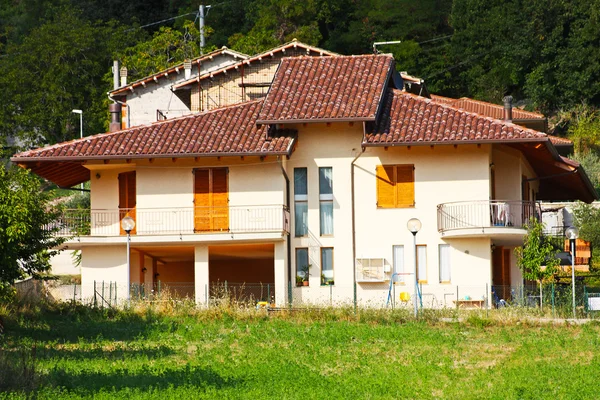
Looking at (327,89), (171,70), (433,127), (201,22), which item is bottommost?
(433,127)

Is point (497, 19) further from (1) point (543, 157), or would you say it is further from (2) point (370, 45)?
(1) point (543, 157)

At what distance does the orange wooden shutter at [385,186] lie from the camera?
1783 inches

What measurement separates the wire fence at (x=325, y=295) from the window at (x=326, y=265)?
0.93 ft

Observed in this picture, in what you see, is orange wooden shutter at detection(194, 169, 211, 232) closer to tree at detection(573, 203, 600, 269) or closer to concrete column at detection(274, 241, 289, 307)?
concrete column at detection(274, 241, 289, 307)

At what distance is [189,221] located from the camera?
149 feet

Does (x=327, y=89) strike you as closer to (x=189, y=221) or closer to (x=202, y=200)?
(x=202, y=200)

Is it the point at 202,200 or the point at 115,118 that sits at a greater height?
the point at 115,118

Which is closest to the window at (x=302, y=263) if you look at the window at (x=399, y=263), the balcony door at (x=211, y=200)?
the balcony door at (x=211, y=200)

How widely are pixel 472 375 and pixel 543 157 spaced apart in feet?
64.0

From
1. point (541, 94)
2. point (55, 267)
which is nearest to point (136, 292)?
point (55, 267)

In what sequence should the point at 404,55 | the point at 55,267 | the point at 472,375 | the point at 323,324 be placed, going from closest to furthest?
the point at 472,375 → the point at 323,324 → the point at 55,267 → the point at 404,55

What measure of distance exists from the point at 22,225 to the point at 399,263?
568 inches

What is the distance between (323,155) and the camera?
150 feet

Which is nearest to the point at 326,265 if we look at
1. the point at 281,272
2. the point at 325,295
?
the point at 325,295
